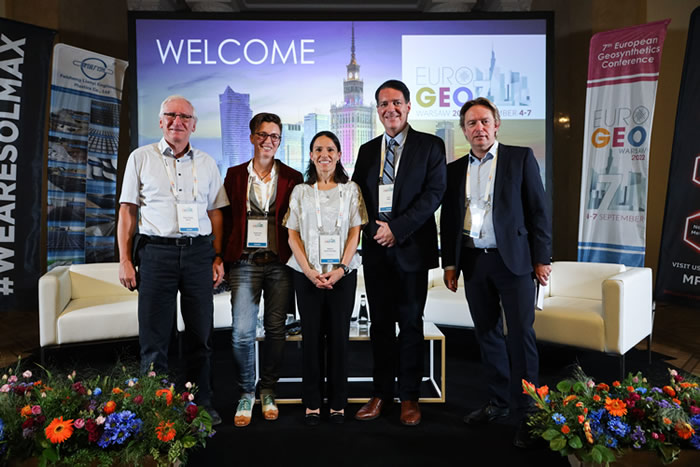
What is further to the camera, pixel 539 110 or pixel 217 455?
pixel 539 110

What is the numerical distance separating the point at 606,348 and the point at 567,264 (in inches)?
39.7

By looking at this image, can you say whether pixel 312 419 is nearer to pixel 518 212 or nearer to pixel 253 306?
pixel 253 306

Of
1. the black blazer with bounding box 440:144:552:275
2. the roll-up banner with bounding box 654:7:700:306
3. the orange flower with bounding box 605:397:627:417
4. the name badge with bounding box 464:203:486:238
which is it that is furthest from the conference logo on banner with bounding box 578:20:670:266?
the orange flower with bounding box 605:397:627:417

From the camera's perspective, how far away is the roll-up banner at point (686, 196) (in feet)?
13.4

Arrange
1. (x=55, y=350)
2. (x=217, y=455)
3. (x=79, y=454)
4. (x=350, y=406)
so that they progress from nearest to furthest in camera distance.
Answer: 1. (x=79, y=454)
2. (x=217, y=455)
3. (x=350, y=406)
4. (x=55, y=350)

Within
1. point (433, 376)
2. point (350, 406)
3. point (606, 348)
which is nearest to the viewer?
point (350, 406)

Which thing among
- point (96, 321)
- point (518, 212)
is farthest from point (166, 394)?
point (96, 321)

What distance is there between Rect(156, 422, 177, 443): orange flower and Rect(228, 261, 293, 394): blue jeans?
85 cm

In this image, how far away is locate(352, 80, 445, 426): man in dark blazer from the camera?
249 cm

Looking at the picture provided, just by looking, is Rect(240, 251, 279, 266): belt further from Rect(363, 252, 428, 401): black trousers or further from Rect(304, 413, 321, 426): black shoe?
Rect(304, 413, 321, 426): black shoe

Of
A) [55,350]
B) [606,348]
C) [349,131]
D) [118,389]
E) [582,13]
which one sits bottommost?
[55,350]

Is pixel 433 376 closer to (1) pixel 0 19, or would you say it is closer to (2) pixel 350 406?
(2) pixel 350 406

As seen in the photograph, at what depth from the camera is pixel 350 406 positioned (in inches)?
113

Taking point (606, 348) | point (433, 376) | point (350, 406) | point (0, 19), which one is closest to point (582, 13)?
point (606, 348)
